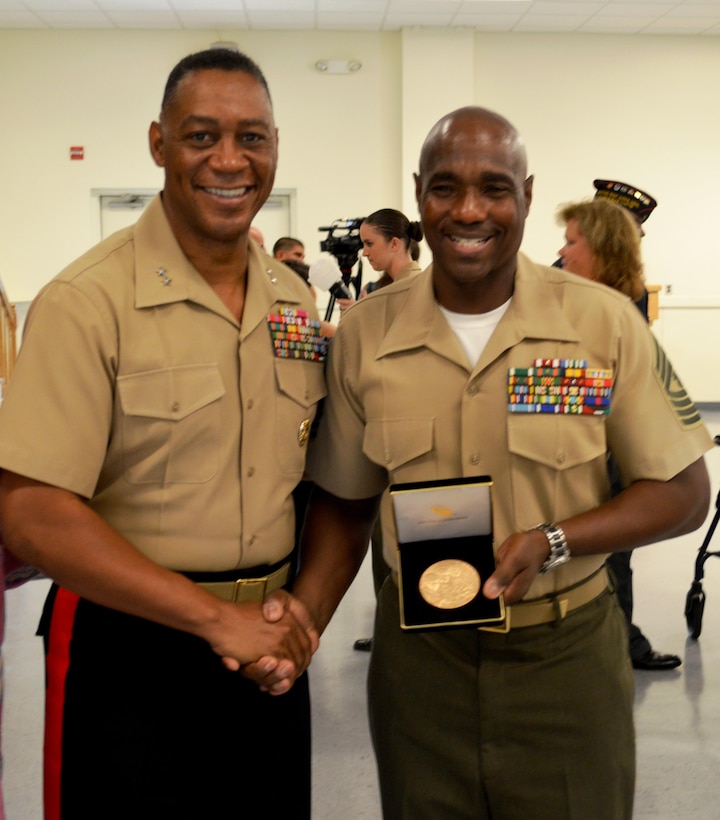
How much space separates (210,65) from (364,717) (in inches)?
88.1

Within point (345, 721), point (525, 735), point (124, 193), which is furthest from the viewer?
Result: point (124, 193)

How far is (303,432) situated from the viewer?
1.64 metres

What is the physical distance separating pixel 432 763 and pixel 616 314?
0.79 m

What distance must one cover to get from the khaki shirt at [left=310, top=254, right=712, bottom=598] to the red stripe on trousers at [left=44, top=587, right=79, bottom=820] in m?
0.54

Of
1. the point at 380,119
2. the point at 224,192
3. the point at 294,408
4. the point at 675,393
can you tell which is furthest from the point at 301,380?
the point at 380,119

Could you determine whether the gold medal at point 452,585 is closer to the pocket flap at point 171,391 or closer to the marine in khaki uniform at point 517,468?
the marine in khaki uniform at point 517,468

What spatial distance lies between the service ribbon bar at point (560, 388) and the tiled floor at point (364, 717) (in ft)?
5.01

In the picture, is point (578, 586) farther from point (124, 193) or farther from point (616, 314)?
point (124, 193)

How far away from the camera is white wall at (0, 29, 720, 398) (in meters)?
9.80

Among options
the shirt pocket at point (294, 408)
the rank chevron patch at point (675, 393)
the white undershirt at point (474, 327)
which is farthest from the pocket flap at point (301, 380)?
the rank chevron patch at point (675, 393)

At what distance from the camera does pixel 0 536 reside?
4.62ft

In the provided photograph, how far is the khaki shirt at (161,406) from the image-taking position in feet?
4.52

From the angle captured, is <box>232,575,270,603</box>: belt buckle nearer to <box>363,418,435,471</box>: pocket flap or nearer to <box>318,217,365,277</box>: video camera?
<box>363,418,435,471</box>: pocket flap

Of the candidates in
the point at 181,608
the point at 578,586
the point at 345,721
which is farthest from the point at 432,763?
the point at 345,721
